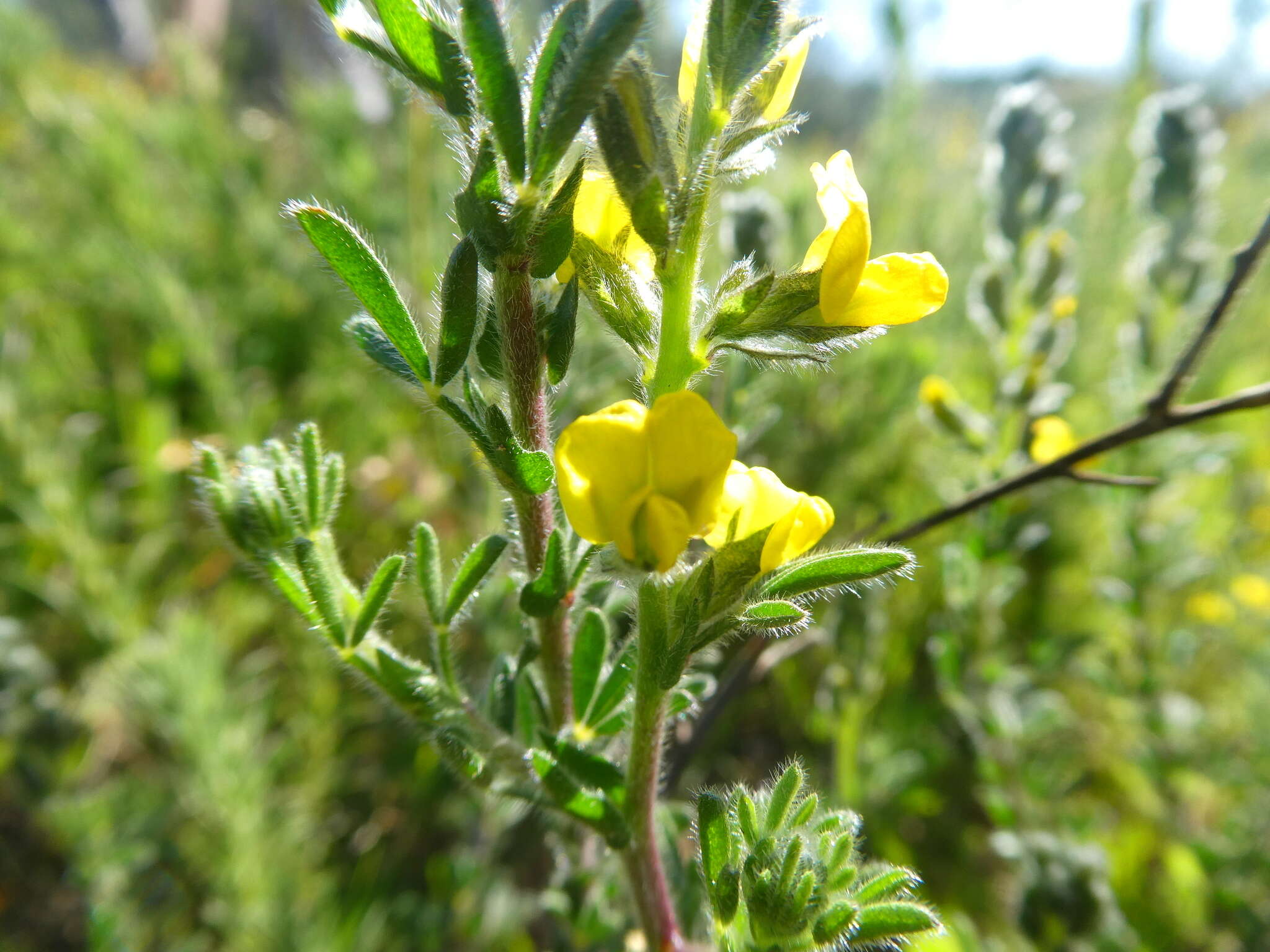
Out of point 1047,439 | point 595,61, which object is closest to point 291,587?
point 595,61

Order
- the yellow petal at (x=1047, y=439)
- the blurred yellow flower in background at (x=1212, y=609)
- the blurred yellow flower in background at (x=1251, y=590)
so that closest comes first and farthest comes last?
the yellow petal at (x=1047, y=439) → the blurred yellow flower in background at (x=1212, y=609) → the blurred yellow flower in background at (x=1251, y=590)

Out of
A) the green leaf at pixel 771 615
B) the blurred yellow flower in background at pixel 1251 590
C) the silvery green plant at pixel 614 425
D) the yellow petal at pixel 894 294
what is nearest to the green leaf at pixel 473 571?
the silvery green plant at pixel 614 425

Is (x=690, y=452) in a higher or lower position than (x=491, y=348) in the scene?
lower

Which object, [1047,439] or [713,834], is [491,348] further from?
[1047,439]

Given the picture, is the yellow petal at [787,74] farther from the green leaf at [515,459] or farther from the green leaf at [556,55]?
the green leaf at [515,459]

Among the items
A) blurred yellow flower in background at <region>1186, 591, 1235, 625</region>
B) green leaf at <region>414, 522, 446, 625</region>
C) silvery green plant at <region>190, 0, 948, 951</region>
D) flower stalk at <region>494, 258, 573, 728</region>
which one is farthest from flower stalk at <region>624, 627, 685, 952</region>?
blurred yellow flower in background at <region>1186, 591, 1235, 625</region>

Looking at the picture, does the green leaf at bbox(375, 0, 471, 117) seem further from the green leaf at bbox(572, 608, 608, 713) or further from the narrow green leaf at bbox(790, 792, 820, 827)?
the narrow green leaf at bbox(790, 792, 820, 827)

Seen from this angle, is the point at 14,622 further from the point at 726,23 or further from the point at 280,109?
the point at 280,109
